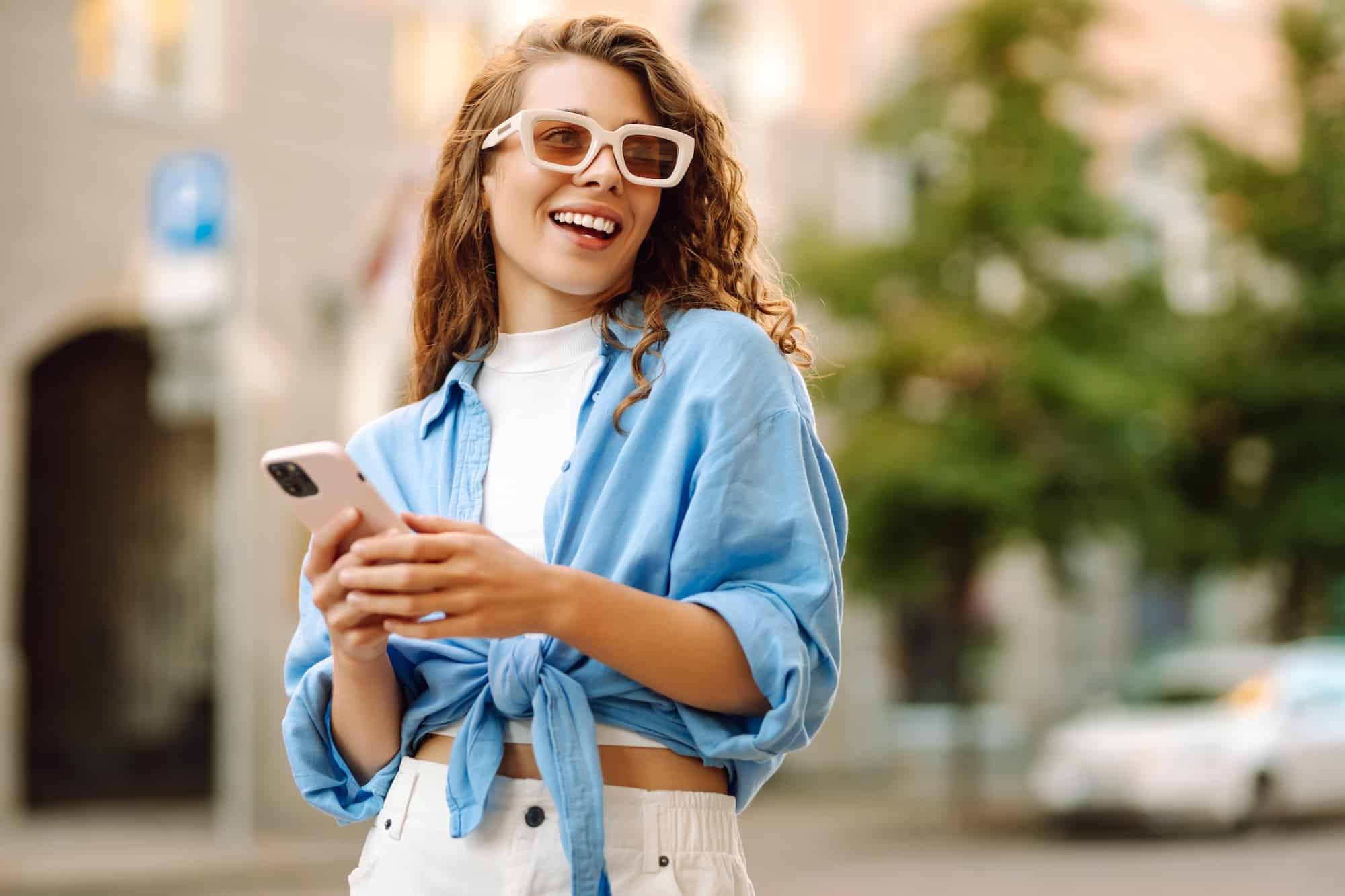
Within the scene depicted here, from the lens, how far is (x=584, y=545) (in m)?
1.85

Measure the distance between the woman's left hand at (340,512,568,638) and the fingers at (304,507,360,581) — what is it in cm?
5

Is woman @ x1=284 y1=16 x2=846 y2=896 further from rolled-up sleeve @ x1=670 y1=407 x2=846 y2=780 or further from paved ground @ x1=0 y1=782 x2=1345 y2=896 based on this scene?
paved ground @ x1=0 y1=782 x2=1345 y2=896

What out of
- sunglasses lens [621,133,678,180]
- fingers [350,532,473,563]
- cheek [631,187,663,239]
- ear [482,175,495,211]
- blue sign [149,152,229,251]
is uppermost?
blue sign [149,152,229,251]

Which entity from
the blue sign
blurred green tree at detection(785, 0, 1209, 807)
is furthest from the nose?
blurred green tree at detection(785, 0, 1209, 807)

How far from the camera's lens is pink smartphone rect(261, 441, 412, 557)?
5.29 feet

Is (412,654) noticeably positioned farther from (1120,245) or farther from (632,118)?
(1120,245)

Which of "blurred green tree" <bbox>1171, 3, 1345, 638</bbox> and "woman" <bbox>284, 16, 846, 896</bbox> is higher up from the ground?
"blurred green tree" <bbox>1171, 3, 1345, 638</bbox>

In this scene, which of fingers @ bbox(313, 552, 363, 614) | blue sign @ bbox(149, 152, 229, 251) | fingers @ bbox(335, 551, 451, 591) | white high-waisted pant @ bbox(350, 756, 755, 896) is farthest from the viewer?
blue sign @ bbox(149, 152, 229, 251)

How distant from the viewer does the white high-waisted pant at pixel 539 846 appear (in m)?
1.81

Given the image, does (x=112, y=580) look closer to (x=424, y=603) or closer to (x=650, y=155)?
(x=650, y=155)

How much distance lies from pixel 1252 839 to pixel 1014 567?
598 cm

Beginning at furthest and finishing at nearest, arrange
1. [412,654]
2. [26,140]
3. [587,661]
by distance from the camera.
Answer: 1. [26,140]
2. [412,654]
3. [587,661]

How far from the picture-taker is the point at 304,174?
45.7 feet

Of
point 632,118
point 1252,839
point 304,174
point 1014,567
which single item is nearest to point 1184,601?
point 1014,567
